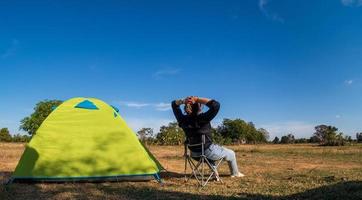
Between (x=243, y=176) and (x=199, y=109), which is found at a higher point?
(x=199, y=109)

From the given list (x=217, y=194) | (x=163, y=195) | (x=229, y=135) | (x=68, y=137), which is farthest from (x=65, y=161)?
(x=229, y=135)

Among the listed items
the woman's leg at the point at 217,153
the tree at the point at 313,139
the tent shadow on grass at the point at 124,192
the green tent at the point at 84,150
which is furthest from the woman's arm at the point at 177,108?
the tree at the point at 313,139

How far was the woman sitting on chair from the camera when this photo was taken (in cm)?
943

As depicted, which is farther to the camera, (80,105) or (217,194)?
(80,105)

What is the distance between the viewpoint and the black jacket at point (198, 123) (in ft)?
30.8

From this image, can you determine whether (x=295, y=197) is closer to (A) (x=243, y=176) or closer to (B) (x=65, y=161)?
(A) (x=243, y=176)

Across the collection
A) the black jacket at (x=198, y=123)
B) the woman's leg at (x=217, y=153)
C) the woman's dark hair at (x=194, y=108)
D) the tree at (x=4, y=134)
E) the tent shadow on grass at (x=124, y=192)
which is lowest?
the tent shadow on grass at (x=124, y=192)

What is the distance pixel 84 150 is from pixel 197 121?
8.83 ft

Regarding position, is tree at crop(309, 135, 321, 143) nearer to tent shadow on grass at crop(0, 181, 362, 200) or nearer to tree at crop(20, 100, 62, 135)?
tree at crop(20, 100, 62, 135)

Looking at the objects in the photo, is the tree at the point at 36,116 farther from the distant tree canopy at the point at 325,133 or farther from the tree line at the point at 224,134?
the distant tree canopy at the point at 325,133

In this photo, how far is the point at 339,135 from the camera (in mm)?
72500

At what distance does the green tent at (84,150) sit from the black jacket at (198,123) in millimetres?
1163

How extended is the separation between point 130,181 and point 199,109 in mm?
2301

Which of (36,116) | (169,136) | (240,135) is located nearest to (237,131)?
(240,135)
